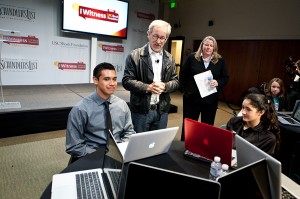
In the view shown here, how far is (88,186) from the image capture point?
0.98 meters

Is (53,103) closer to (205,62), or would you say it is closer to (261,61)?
(205,62)

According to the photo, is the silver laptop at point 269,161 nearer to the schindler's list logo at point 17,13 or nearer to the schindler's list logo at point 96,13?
the schindler's list logo at point 96,13

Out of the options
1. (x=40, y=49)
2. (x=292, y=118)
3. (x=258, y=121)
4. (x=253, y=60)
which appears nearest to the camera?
(x=258, y=121)

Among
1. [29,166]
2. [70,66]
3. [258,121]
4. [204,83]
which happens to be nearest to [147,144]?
[258,121]

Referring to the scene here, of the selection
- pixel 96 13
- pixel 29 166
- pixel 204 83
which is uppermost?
pixel 96 13

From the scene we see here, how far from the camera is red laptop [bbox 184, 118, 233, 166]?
1.15 meters

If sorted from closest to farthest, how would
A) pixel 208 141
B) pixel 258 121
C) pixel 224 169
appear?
pixel 224 169 → pixel 208 141 → pixel 258 121

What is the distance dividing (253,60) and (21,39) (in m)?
5.29

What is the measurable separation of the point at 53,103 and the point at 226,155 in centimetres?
298

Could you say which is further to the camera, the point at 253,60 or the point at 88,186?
the point at 253,60

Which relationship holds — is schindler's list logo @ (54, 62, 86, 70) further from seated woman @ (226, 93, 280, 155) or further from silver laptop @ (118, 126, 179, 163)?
seated woman @ (226, 93, 280, 155)

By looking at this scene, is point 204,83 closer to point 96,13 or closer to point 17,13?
point 96,13

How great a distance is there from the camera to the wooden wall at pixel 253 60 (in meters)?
4.91

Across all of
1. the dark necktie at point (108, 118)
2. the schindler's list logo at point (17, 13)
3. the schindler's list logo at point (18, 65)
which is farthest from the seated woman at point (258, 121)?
the schindler's list logo at point (17, 13)
